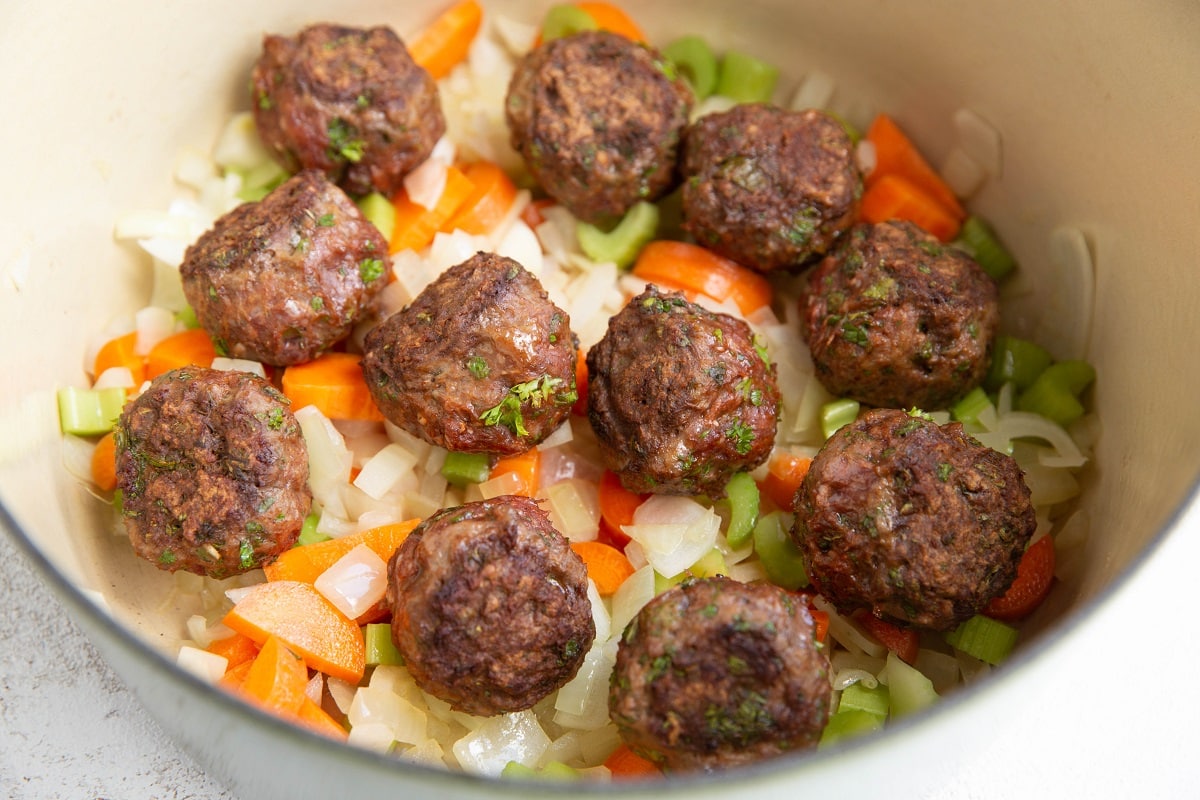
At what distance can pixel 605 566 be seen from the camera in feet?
10.9

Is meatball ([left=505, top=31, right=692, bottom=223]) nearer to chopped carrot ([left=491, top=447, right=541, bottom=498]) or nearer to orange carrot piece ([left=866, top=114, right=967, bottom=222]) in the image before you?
orange carrot piece ([left=866, top=114, right=967, bottom=222])

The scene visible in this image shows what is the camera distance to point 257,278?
3.28 meters

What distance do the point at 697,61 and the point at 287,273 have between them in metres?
1.90

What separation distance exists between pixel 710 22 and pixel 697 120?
565mm

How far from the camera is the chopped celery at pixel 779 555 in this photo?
3.33 meters

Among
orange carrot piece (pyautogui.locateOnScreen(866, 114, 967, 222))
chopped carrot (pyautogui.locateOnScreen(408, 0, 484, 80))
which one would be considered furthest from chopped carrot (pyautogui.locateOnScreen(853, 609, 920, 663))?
chopped carrot (pyautogui.locateOnScreen(408, 0, 484, 80))

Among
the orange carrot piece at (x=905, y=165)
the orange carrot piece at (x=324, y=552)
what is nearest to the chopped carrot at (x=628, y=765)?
the orange carrot piece at (x=324, y=552)

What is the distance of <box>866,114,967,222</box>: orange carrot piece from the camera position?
4066mm

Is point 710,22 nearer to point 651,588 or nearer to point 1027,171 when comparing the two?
point 1027,171

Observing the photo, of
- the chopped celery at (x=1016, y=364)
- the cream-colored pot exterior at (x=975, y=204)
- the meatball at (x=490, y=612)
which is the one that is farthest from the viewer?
the chopped celery at (x=1016, y=364)

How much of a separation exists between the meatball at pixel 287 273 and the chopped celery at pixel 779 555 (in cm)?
150

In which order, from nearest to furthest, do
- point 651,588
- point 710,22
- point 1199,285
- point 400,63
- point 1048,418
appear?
point 1199,285 → point 651,588 → point 1048,418 → point 400,63 → point 710,22

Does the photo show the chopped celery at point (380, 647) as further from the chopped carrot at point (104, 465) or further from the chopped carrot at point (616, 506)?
the chopped carrot at point (104, 465)

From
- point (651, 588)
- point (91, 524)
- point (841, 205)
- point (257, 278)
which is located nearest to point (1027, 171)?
point (841, 205)
